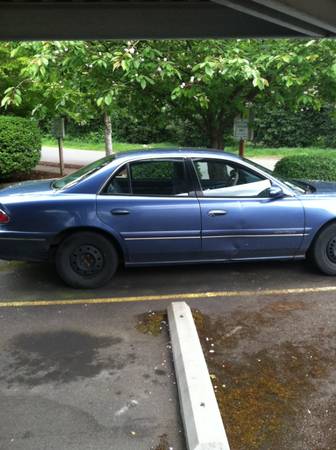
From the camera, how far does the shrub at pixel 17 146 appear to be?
11938 millimetres

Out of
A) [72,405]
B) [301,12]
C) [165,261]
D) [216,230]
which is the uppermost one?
[301,12]

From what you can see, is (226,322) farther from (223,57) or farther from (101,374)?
(223,57)

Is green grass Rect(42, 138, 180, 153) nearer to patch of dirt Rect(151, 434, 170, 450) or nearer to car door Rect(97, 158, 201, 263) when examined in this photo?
car door Rect(97, 158, 201, 263)

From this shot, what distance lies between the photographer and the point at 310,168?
30.0 feet

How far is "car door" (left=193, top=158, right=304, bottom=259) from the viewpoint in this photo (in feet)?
17.1

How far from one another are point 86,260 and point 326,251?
2.72 metres

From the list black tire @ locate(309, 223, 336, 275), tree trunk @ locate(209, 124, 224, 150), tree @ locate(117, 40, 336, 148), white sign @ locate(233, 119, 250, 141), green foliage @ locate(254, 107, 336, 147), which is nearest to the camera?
black tire @ locate(309, 223, 336, 275)

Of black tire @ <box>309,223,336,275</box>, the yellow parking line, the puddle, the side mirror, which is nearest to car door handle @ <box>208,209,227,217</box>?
the side mirror

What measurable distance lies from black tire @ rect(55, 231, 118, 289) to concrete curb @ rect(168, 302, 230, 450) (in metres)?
1.14

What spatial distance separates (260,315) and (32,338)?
6.99 feet

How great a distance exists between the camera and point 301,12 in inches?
154

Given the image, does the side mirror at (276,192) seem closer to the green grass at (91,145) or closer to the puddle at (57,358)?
the puddle at (57,358)

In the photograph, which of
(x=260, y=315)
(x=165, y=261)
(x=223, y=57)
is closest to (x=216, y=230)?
(x=165, y=261)

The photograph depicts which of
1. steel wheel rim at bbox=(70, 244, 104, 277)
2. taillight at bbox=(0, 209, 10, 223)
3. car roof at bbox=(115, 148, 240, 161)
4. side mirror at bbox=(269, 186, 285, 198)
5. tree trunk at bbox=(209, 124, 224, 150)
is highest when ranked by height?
tree trunk at bbox=(209, 124, 224, 150)
